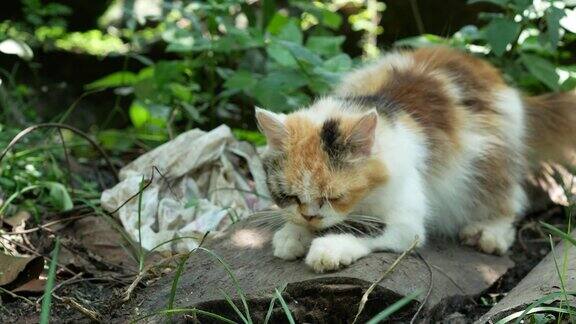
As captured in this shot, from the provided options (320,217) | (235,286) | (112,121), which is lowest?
(112,121)

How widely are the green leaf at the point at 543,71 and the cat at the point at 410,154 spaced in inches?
4.1

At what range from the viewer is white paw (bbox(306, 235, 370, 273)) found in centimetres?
305

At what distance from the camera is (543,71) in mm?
4648

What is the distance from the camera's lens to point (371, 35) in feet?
23.5

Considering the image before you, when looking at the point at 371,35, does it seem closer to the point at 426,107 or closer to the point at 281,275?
the point at 426,107

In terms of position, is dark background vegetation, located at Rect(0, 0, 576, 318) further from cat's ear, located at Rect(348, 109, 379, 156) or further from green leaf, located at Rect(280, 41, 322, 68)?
cat's ear, located at Rect(348, 109, 379, 156)

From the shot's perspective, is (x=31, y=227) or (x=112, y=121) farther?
(x=112, y=121)

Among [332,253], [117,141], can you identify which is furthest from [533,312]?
[117,141]

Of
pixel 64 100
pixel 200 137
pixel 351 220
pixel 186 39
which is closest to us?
pixel 351 220

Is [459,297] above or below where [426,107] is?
below

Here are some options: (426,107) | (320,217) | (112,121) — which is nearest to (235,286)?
(320,217)

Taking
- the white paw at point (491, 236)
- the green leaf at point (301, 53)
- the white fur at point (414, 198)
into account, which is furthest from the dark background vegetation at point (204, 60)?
the white fur at point (414, 198)

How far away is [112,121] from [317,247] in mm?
5482

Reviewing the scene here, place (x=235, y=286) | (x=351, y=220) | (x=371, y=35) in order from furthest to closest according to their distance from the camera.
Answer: (x=371, y=35)
(x=351, y=220)
(x=235, y=286)
